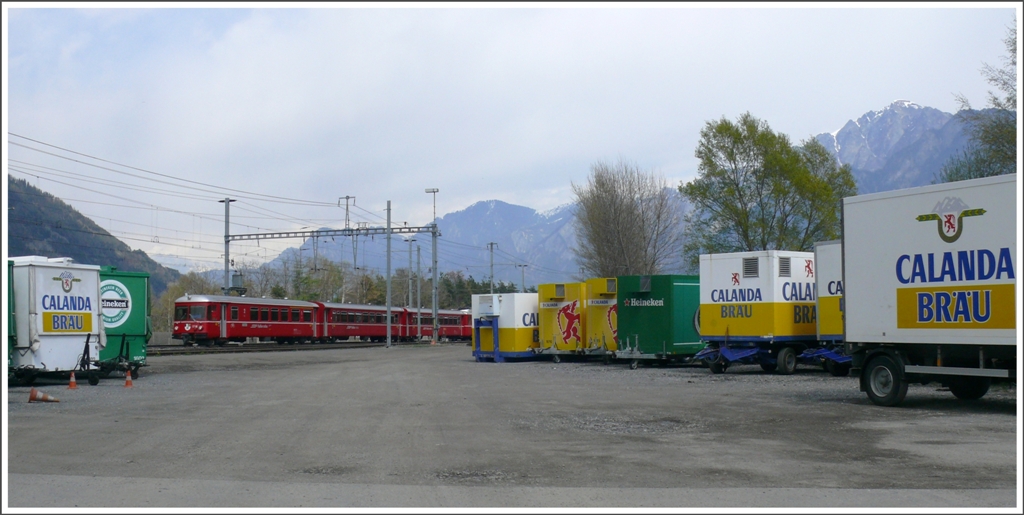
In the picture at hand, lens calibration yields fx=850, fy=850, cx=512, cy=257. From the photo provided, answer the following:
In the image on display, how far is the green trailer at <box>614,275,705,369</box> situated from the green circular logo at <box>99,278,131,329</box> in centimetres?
1599

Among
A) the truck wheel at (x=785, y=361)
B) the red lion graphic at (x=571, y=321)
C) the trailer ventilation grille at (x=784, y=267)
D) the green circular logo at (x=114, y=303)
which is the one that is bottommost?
Result: the truck wheel at (x=785, y=361)

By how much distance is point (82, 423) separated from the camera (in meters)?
13.3

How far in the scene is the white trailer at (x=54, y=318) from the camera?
20453 mm

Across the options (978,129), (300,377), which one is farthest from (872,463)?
(978,129)

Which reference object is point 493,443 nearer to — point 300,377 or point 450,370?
point 300,377

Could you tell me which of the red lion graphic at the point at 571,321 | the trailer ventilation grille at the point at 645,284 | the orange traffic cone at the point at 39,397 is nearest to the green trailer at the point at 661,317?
the trailer ventilation grille at the point at 645,284

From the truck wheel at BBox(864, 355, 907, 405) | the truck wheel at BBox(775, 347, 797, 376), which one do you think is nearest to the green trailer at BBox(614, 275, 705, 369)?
the truck wheel at BBox(775, 347, 797, 376)

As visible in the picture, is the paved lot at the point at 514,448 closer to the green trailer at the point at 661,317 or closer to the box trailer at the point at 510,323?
the green trailer at the point at 661,317

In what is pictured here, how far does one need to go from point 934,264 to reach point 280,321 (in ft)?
152

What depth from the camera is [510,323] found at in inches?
1406

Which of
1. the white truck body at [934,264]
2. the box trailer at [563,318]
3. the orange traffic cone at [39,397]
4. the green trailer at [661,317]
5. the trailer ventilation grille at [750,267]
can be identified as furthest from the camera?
the box trailer at [563,318]

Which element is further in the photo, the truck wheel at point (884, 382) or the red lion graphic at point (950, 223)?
the truck wheel at point (884, 382)

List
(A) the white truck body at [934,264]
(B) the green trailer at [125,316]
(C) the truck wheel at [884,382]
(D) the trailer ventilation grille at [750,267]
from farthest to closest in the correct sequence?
(D) the trailer ventilation grille at [750,267]
(B) the green trailer at [125,316]
(C) the truck wheel at [884,382]
(A) the white truck body at [934,264]

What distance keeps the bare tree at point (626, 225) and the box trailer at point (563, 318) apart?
2718cm
